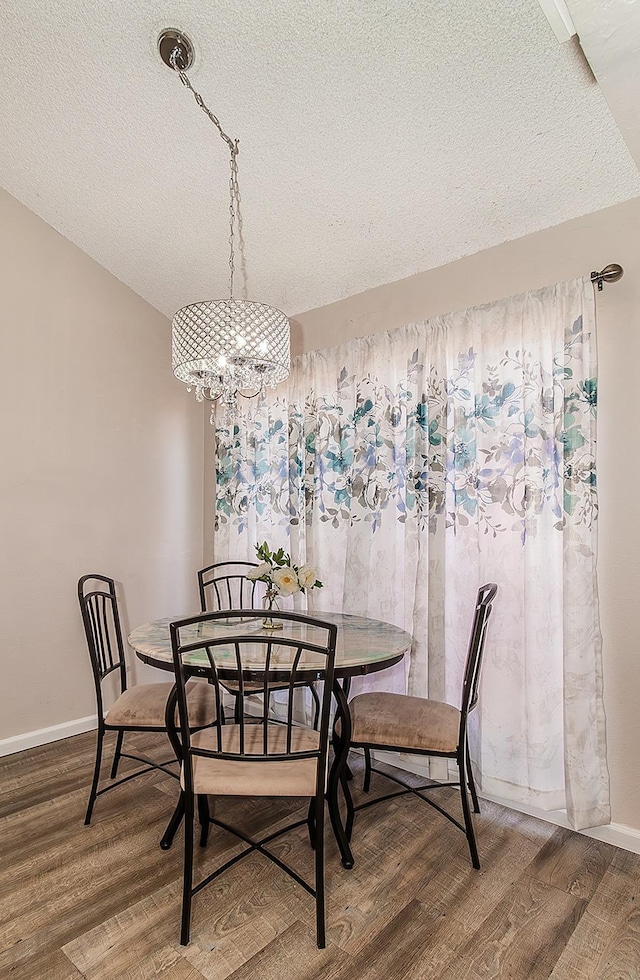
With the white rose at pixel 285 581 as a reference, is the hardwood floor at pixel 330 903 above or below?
below

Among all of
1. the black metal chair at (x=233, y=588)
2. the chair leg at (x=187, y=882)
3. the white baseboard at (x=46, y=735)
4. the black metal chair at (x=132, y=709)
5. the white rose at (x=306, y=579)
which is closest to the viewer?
the chair leg at (x=187, y=882)

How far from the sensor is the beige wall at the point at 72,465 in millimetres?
3072

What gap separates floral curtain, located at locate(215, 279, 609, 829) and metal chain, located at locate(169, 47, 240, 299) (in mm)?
788

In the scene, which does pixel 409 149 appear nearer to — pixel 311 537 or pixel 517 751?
pixel 311 537

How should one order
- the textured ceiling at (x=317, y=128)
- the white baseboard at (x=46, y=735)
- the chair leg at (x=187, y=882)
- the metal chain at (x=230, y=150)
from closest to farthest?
the chair leg at (x=187, y=882) < the textured ceiling at (x=317, y=128) < the metal chain at (x=230, y=150) < the white baseboard at (x=46, y=735)

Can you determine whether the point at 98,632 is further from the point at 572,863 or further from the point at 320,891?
the point at 572,863

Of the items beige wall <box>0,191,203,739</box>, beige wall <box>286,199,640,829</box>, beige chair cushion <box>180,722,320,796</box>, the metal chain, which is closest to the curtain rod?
beige wall <box>286,199,640,829</box>

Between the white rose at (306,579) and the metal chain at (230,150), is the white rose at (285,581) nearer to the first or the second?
the white rose at (306,579)

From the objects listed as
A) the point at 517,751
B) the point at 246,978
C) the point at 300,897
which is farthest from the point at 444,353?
the point at 246,978

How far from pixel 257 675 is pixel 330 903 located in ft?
2.56

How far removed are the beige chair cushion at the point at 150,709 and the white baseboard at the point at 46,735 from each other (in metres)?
0.97

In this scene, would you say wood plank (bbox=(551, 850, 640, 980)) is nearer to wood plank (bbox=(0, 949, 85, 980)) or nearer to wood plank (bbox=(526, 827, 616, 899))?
wood plank (bbox=(526, 827, 616, 899))

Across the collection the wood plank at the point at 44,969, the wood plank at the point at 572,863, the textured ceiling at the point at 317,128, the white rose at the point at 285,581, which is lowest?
the wood plank at the point at 572,863

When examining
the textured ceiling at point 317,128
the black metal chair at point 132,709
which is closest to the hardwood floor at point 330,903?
the black metal chair at point 132,709
